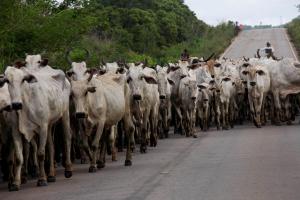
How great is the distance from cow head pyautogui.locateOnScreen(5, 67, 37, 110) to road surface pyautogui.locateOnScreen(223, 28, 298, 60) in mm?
33458

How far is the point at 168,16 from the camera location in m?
52.9

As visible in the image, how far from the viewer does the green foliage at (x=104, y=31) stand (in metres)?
17.9

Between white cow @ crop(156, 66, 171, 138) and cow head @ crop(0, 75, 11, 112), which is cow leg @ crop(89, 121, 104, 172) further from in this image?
white cow @ crop(156, 66, 171, 138)

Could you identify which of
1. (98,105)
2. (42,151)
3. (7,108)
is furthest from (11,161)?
(98,105)

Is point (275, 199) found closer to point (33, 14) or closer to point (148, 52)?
point (33, 14)

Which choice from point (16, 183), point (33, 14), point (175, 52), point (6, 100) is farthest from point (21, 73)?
point (175, 52)

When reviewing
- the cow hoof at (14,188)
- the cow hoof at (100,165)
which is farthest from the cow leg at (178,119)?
the cow hoof at (14,188)

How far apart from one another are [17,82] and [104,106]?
268 cm

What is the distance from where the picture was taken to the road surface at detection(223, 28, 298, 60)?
49.5m

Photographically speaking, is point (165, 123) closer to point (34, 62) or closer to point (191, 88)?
point (191, 88)

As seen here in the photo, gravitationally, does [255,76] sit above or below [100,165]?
above

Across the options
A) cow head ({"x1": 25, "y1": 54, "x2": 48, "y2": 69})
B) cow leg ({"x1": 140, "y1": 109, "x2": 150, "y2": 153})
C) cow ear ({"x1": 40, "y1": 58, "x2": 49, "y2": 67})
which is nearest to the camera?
cow ear ({"x1": 40, "y1": 58, "x2": 49, "y2": 67})

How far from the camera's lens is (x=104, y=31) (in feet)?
127

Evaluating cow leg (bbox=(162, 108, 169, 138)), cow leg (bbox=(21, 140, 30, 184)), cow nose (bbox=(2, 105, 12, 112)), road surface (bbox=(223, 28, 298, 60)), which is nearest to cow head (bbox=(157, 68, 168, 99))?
cow leg (bbox=(162, 108, 169, 138))
